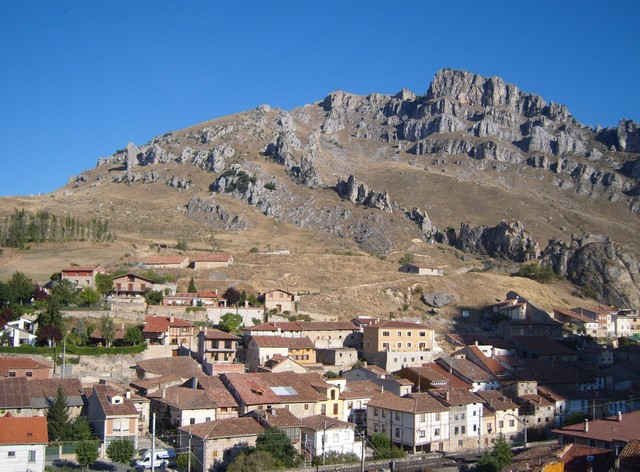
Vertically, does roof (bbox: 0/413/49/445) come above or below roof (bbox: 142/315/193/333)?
below

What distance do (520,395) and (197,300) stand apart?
31.0 meters

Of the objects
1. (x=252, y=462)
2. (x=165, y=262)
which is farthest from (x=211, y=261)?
(x=252, y=462)

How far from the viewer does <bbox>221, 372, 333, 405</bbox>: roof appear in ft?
158

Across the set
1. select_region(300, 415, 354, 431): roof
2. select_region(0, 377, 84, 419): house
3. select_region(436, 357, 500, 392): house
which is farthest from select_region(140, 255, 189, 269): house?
select_region(300, 415, 354, 431): roof

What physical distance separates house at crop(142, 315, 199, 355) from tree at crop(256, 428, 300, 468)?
1957cm

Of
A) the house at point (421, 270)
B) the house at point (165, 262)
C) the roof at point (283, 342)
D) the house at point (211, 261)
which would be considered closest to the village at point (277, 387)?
the roof at point (283, 342)

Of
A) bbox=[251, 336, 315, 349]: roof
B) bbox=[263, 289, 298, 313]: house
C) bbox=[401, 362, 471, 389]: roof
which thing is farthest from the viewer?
bbox=[263, 289, 298, 313]: house

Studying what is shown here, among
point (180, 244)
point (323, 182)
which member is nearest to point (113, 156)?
point (323, 182)

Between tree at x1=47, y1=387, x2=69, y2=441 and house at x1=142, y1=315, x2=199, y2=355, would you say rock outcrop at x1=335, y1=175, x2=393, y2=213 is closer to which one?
house at x1=142, y1=315, x2=199, y2=355

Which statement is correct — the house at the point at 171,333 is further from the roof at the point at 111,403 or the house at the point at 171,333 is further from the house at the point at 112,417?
the house at the point at 112,417

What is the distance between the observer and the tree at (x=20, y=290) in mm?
64375

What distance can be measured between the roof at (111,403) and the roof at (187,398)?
2378 millimetres

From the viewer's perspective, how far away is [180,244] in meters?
106

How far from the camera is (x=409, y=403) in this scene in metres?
49.5
